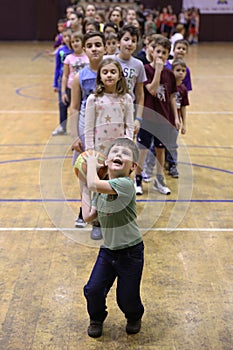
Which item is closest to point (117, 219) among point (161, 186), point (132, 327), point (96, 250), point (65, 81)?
point (132, 327)

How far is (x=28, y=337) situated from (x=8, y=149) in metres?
3.81

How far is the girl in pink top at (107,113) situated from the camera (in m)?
3.63

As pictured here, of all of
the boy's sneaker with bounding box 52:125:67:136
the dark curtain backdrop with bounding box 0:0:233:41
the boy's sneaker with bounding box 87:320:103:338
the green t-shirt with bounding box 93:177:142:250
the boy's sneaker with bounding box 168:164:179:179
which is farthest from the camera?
the dark curtain backdrop with bounding box 0:0:233:41

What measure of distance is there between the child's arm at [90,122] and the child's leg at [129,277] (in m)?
1.20

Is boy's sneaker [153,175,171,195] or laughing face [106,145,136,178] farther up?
laughing face [106,145,136,178]

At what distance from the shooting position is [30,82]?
11375mm

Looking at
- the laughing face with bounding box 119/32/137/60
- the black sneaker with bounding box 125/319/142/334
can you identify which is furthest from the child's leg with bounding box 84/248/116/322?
the laughing face with bounding box 119/32/137/60

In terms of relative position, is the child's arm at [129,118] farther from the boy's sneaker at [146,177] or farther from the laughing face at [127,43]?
the boy's sneaker at [146,177]

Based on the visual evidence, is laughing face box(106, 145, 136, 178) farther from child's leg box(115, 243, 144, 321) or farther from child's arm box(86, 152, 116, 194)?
child's leg box(115, 243, 144, 321)

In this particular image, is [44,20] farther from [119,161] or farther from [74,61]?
[119,161]

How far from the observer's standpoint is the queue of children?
266 cm

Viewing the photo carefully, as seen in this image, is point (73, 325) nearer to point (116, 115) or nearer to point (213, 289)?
point (213, 289)

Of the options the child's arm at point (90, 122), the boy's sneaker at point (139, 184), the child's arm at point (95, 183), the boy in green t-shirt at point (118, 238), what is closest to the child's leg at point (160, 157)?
the boy's sneaker at point (139, 184)

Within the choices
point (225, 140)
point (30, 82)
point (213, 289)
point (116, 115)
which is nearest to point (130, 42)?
point (116, 115)
